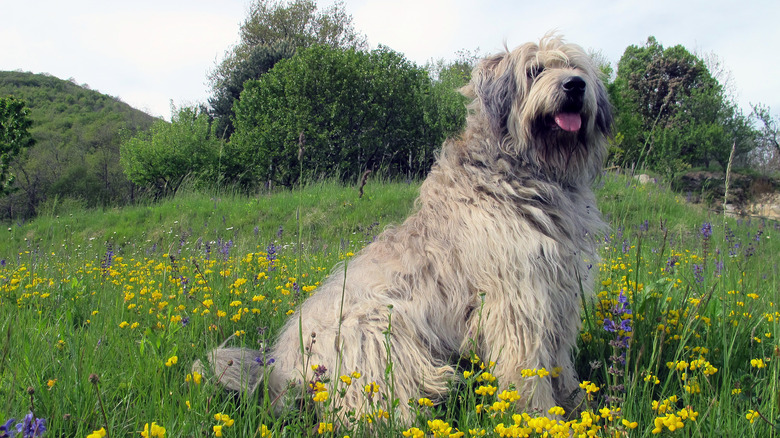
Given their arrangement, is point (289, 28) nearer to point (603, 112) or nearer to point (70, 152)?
point (70, 152)

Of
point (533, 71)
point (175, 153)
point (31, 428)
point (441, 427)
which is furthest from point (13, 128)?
point (441, 427)

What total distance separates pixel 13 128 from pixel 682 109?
48.2 meters

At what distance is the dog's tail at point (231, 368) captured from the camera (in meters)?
2.05

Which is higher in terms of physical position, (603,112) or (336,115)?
(336,115)

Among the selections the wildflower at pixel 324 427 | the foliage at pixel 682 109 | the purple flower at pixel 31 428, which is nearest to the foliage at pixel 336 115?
the foliage at pixel 682 109

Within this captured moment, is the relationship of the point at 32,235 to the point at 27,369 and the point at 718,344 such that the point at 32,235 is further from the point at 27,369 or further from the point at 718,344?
the point at 718,344

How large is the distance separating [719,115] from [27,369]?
37.6 metres

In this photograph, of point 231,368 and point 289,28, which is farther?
point 289,28

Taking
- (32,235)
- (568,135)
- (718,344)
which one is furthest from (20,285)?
(32,235)

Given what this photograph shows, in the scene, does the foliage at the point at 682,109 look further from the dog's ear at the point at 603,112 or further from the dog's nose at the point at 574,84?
the dog's nose at the point at 574,84

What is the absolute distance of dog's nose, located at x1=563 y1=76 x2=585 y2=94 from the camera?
2504 mm

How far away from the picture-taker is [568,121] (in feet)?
8.46

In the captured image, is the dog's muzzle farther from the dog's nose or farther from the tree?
the tree

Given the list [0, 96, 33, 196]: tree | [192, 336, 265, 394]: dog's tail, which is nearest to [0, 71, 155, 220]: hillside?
[0, 96, 33, 196]: tree
